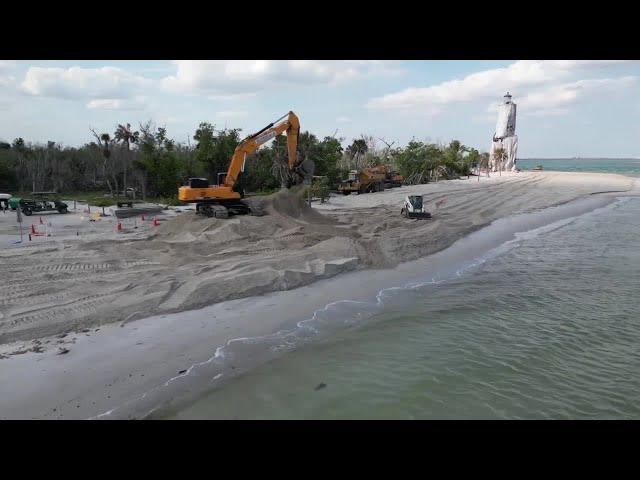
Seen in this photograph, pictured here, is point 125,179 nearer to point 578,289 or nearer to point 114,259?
point 114,259

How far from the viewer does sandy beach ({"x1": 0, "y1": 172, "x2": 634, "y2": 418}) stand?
6043 mm

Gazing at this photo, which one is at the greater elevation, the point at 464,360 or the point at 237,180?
the point at 237,180

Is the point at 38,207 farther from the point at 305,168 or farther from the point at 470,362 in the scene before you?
the point at 470,362

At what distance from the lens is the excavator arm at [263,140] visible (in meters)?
17.9

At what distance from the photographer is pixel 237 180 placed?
18656mm

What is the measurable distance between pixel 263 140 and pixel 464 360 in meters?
13.6

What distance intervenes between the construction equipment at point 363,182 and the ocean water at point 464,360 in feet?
64.7

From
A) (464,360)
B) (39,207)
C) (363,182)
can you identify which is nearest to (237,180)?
(39,207)

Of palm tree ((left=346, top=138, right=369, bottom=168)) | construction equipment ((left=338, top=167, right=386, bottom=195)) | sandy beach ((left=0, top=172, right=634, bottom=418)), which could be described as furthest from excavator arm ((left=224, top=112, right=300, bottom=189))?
palm tree ((left=346, top=138, right=369, bottom=168))

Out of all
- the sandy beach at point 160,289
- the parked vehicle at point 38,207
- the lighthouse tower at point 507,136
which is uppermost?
the lighthouse tower at point 507,136

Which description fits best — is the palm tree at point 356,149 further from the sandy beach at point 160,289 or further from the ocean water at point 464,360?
the ocean water at point 464,360

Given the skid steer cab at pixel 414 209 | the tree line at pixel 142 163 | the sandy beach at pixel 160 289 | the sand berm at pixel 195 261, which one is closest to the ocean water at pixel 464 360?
the sandy beach at pixel 160 289

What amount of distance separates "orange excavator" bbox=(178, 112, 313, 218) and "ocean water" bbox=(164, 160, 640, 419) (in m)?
8.80
